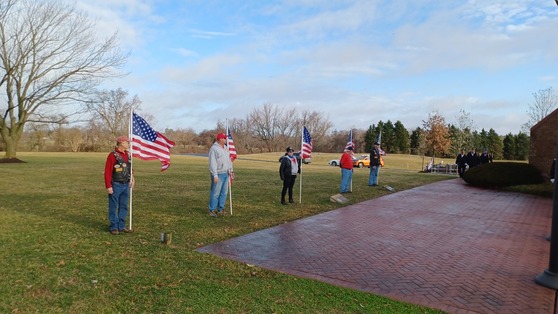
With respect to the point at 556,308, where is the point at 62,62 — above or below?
above

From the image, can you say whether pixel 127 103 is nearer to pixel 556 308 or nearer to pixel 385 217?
pixel 385 217

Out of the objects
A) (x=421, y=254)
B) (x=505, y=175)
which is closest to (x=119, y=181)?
(x=421, y=254)

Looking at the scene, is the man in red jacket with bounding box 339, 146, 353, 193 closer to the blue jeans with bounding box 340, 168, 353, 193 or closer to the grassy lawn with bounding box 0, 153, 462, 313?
the blue jeans with bounding box 340, 168, 353, 193

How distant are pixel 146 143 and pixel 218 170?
6.43 feet

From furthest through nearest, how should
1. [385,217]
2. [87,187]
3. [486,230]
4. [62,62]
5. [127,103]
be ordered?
[127,103]
[62,62]
[87,187]
[385,217]
[486,230]

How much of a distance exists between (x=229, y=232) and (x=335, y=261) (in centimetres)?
254

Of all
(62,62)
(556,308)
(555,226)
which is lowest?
(556,308)

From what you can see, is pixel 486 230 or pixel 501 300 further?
pixel 486 230

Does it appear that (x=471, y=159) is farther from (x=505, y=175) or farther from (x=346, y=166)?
(x=346, y=166)

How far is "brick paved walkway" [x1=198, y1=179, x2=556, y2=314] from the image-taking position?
4.76 metres

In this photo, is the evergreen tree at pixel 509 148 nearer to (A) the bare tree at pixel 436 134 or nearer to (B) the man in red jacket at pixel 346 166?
(A) the bare tree at pixel 436 134

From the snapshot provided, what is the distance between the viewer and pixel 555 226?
5.05 m

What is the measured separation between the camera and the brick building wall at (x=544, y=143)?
749 inches

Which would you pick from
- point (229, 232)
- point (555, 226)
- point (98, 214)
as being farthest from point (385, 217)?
point (98, 214)
